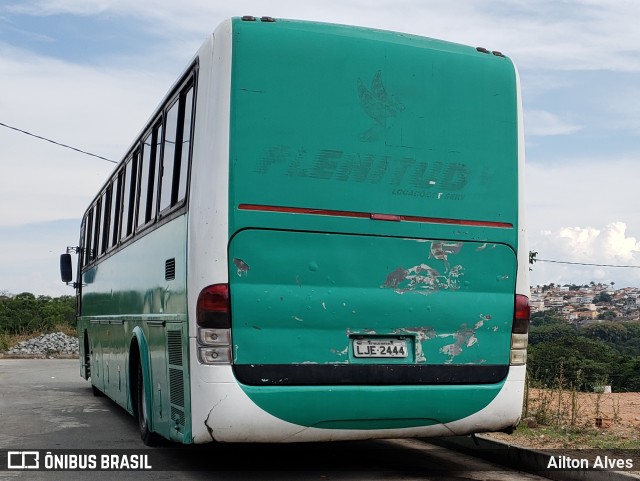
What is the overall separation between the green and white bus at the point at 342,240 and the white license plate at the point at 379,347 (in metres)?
0.01

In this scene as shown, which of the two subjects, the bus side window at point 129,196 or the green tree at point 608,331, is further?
the green tree at point 608,331

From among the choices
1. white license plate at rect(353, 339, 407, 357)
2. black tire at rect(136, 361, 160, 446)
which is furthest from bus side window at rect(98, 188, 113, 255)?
white license plate at rect(353, 339, 407, 357)

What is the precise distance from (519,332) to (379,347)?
128 centimetres

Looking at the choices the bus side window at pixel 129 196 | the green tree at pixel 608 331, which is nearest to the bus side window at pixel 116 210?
the bus side window at pixel 129 196

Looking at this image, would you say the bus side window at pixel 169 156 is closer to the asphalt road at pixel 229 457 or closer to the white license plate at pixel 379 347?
the white license plate at pixel 379 347

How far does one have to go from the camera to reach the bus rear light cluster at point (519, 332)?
26.1 feet

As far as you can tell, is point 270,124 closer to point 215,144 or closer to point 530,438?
point 215,144

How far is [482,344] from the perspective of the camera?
7.78 metres

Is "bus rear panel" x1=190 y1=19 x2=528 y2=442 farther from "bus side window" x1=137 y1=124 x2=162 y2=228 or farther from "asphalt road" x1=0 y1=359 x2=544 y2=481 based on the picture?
"bus side window" x1=137 y1=124 x2=162 y2=228

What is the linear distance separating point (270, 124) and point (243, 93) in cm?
30

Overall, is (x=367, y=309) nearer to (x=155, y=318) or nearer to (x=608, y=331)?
(x=155, y=318)

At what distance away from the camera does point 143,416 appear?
32.8 feet

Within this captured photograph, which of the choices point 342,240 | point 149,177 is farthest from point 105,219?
point 342,240

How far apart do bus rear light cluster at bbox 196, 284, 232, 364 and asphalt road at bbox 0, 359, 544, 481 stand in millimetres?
1510
